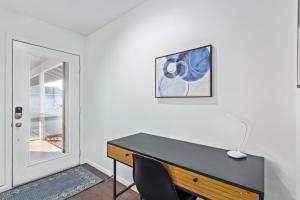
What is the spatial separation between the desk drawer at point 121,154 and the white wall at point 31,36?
→ 160 centimetres

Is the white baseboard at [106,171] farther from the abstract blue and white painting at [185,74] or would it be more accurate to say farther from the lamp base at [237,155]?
the lamp base at [237,155]

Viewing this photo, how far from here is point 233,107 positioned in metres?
1.46

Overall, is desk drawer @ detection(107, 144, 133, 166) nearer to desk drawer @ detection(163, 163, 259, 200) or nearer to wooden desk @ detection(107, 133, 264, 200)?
wooden desk @ detection(107, 133, 264, 200)

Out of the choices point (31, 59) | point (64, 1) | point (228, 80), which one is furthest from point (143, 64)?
point (31, 59)

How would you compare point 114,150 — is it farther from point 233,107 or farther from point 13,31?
point 13,31

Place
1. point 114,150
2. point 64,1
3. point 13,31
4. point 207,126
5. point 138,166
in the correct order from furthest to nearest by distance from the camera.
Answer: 1. point 13,31
2. point 64,1
3. point 114,150
4. point 207,126
5. point 138,166

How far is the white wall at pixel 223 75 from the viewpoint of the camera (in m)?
1.23

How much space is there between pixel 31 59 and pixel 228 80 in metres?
2.75

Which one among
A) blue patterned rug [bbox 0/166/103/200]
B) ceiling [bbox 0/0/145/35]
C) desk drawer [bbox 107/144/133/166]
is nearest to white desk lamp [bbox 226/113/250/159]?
desk drawer [bbox 107/144/133/166]

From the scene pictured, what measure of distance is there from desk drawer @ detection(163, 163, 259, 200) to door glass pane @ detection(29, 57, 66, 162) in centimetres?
236

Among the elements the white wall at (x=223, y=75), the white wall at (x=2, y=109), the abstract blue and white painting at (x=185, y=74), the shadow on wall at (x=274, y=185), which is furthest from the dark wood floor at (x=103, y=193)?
the shadow on wall at (x=274, y=185)

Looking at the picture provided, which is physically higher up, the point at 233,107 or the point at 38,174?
the point at 233,107

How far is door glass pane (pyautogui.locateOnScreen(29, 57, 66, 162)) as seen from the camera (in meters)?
2.60

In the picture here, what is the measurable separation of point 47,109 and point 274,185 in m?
3.09
